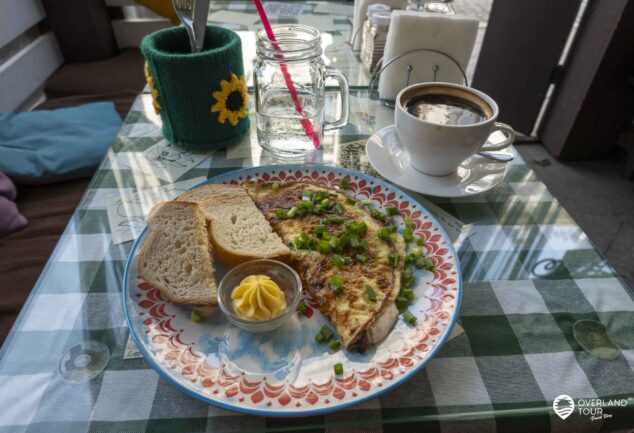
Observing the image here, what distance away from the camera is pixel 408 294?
2.71 feet

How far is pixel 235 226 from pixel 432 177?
54cm

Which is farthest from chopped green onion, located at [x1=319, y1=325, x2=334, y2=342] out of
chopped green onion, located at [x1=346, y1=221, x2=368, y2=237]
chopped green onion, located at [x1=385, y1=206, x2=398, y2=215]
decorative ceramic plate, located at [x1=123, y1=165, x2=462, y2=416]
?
chopped green onion, located at [x1=385, y1=206, x2=398, y2=215]

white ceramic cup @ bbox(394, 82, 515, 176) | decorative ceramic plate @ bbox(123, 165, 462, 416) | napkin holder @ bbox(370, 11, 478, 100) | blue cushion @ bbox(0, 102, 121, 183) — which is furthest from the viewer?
blue cushion @ bbox(0, 102, 121, 183)

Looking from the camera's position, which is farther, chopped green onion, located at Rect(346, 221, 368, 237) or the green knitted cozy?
the green knitted cozy

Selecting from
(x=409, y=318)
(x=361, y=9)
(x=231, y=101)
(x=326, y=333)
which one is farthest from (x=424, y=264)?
(x=361, y=9)

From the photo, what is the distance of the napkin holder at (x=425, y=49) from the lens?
139 cm

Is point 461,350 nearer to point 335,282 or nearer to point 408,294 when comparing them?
point 408,294

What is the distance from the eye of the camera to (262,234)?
3.17 ft

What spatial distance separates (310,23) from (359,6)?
464 millimetres

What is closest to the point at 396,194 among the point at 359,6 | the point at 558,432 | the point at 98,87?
the point at 558,432

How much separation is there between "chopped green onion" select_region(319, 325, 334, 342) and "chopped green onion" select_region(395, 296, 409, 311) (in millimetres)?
141

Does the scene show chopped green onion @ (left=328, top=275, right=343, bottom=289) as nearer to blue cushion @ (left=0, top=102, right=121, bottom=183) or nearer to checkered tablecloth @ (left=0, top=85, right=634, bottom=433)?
checkered tablecloth @ (left=0, top=85, right=634, bottom=433)

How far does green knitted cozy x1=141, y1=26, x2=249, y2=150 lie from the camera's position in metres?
1.12

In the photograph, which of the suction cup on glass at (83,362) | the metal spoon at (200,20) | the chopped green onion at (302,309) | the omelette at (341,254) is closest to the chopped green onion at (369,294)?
the omelette at (341,254)
